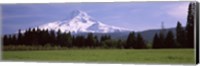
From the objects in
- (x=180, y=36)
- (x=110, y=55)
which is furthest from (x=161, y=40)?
(x=110, y=55)

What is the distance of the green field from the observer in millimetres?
4391

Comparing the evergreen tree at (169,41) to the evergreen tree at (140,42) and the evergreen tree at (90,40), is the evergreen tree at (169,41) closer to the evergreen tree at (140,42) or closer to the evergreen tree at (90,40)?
the evergreen tree at (140,42)

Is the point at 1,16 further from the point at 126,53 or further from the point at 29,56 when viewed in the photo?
the point at 126,53

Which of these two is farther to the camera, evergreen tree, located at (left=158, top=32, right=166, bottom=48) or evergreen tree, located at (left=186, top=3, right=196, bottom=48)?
evergreen tree, located at (left=158, top=32, right=166, bottom=48)

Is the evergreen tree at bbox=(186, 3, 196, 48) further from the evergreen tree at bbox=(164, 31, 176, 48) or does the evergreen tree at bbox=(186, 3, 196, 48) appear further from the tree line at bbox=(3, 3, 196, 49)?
the evergreen tree at bbox=(164, 31, 176, 48)

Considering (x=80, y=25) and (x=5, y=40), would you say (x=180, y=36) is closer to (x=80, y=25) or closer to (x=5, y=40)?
(x=80, y=25)

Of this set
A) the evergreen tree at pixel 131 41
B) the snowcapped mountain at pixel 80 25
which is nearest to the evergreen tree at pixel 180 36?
the evergreen tree at pixel 131 41

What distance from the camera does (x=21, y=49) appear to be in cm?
485

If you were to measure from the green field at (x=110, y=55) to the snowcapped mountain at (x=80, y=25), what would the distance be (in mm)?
248

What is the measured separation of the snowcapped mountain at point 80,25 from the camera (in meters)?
4.54

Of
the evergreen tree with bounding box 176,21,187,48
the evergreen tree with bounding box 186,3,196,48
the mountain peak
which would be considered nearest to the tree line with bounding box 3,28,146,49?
the mountain peak

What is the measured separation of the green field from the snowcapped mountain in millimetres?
248

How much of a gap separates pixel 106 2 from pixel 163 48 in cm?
87

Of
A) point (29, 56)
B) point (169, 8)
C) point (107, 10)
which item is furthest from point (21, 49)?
point (169, 8)
